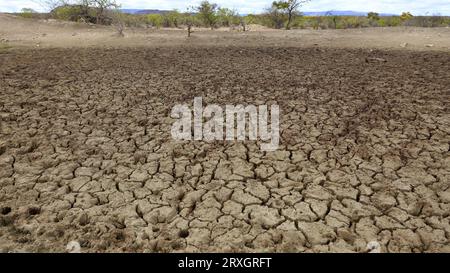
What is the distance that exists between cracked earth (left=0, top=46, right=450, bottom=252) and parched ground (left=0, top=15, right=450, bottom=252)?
0.05 ft

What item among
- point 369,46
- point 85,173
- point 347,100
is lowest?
point 85,173

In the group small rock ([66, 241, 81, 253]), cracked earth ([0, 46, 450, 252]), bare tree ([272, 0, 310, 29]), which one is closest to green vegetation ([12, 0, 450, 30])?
bare tree ([272, 0, 310, 29])

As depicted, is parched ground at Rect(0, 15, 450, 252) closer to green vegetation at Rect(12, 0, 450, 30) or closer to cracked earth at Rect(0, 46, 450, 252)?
cracked earth at Rect(0, 46, 450, 252)

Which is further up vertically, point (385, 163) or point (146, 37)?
point (146, 37)

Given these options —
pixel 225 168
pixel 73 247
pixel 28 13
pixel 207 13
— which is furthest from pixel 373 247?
pixel 28 13

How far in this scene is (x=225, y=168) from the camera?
3746 mm

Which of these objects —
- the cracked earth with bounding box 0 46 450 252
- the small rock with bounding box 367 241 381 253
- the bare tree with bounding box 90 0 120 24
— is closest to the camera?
the small rock with bounding box 367 241 381 253

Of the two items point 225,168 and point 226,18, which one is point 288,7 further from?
point 225,168

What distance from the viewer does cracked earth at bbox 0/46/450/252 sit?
9.02ft
